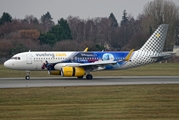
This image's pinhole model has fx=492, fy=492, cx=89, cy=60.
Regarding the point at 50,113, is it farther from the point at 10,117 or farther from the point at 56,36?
the point at 56,36

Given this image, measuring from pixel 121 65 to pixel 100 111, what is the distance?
27.0 metres

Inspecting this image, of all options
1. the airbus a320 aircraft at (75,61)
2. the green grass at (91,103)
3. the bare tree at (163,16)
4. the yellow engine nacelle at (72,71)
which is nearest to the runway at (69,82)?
the yellow engine nacelle at (72,71)

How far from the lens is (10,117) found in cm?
2312

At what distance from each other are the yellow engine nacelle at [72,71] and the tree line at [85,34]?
42.0 m

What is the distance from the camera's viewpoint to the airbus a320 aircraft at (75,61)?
4881 cm

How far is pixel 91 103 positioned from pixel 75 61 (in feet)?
73.4

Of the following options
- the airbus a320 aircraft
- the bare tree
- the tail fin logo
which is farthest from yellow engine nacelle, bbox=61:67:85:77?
the bare tree

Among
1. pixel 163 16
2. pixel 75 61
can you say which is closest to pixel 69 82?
pixel 75 61

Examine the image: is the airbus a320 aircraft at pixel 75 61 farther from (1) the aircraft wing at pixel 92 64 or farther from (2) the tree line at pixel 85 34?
(2) the tree line at pixel 85 34

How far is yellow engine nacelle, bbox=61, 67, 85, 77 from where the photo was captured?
47.3m

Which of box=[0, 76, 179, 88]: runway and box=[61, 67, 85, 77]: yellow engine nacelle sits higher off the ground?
box=[61, 67, 85, 77]: yellow engine nacelle

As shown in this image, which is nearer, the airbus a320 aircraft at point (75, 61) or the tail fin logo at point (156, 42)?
the airbus a320 aircraft at point (75, 61)

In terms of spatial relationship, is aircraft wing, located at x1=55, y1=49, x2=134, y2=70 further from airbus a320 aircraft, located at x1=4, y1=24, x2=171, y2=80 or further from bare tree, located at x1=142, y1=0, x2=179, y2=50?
bare tree, located at x1=142, y1=0, x2=179, y2=50

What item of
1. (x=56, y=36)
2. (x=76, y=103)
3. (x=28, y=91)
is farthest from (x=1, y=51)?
(x=76, y=103)
